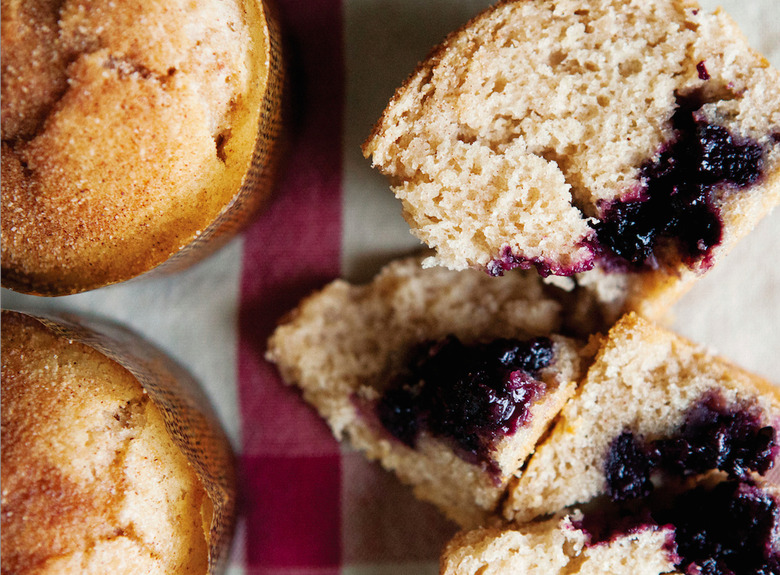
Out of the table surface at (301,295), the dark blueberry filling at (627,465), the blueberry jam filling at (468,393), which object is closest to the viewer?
the blueberry jam filling at (468,393)

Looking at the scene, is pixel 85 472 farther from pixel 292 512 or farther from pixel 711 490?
pixel 711 490

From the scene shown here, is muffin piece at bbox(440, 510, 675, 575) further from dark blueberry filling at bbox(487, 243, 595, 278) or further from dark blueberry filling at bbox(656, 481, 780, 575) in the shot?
dark blueberry filling at bbox(487, 243, 595, 278)

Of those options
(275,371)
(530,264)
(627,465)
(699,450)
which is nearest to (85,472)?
(275,371)

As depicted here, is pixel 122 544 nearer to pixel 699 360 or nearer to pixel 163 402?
pixel 163 402

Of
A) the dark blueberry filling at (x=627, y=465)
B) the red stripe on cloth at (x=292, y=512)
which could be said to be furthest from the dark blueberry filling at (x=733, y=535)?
the red stripe on cloth at (x=292, y=512)

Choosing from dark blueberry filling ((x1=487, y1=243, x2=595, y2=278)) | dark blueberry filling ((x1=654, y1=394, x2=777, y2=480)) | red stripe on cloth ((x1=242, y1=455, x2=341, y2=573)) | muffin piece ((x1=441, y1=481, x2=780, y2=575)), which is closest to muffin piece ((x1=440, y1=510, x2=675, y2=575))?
muffin piece ((x1=441, y1=481, x2=780, y2=575))

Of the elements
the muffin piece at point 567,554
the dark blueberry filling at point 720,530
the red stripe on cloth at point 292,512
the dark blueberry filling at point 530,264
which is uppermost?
the dark blueberry filling at point 530,264

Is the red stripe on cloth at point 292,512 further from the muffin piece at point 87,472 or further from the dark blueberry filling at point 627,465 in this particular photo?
the dark blueberry filling at point 627,465

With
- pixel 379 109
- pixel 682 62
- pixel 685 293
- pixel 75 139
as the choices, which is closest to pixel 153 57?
pixel 75 139
